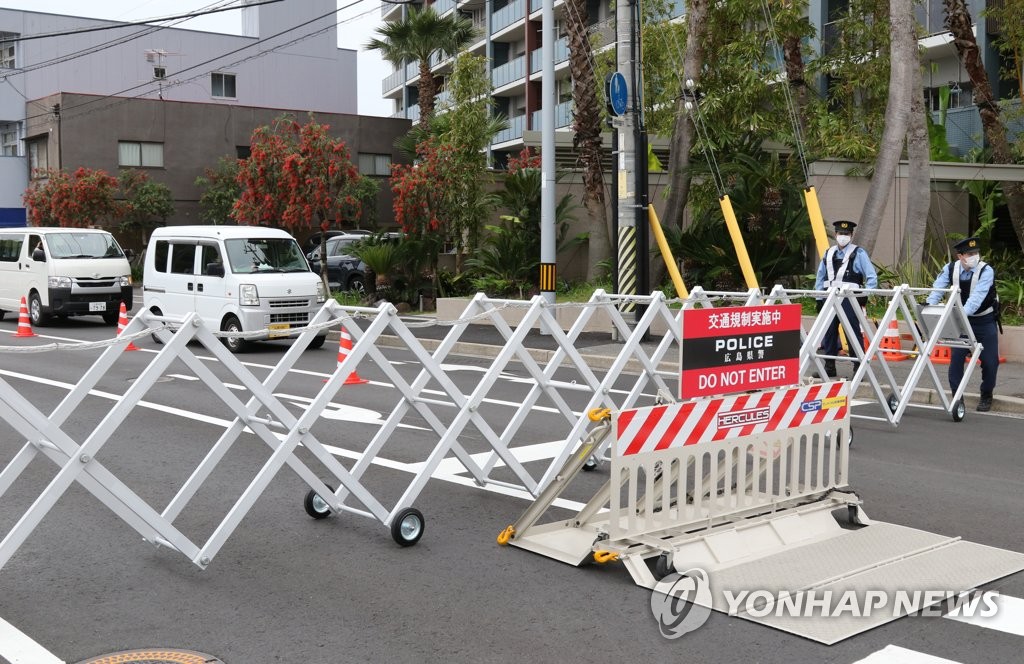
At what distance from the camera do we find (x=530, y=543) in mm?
6395

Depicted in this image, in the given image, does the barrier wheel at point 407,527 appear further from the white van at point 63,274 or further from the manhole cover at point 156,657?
the white van at point 63,274

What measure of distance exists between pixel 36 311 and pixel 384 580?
20.7m

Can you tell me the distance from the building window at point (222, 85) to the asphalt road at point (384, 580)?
1931 inches

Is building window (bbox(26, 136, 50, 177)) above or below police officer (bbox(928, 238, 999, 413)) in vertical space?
above

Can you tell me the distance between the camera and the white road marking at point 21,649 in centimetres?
472

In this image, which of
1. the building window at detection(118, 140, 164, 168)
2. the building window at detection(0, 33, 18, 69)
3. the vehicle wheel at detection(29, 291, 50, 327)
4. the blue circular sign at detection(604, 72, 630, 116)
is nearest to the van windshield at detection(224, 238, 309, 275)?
the blue circular sign at detection(604, 72, 630, 116)

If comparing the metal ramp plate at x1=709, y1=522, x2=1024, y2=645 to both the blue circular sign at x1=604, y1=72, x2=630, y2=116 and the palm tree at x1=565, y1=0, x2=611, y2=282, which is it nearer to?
the blue circular sign at x1=604, y1=72, x2=630, y2=116

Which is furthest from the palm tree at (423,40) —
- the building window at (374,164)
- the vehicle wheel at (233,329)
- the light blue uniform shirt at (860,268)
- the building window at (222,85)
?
the light blue uniform shirt at (860,268)

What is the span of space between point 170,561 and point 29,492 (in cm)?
233

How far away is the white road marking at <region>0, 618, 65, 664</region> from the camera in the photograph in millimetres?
4723

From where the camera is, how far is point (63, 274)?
2355 cm

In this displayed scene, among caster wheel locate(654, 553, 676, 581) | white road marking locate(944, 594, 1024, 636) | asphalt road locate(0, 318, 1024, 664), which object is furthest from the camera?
caster wheel locate(654, 553, 676, 581)

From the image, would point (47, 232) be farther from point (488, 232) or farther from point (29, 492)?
point (29, 492)

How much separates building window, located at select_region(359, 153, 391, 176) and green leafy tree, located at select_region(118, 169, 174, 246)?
8.78 metres
